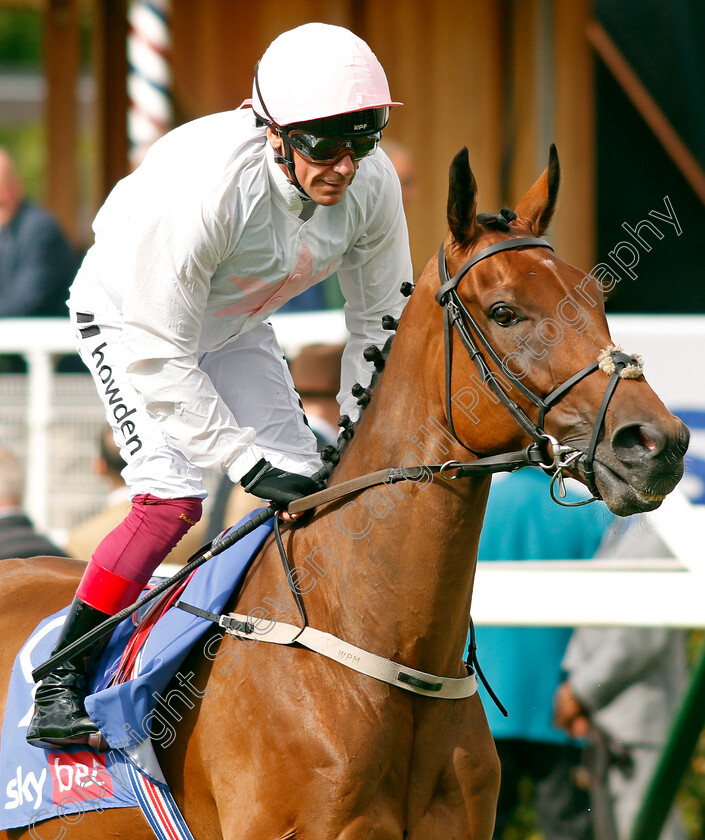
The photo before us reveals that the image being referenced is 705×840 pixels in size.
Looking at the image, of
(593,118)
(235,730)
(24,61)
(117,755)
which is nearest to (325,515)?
(235,730)

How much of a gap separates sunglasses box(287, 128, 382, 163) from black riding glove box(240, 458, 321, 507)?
78cm

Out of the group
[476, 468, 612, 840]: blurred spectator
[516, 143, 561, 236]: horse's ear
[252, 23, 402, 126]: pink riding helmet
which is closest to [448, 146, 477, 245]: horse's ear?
[516, 143, 561, 236]: horse's ear

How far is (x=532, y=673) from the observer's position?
190 inches

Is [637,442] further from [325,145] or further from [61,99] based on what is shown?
[61,99]

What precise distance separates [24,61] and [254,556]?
1482 centimetres

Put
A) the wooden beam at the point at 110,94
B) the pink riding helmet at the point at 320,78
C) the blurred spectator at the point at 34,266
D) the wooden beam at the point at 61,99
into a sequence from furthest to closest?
the wooden beam at the point at 61,99 → the wooden beam at the point at 110,94 → the blurred spectator at the point at 34,266 → the pink riding helmet at the point at 320,78

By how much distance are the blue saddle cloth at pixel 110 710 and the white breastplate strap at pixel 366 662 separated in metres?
0.22

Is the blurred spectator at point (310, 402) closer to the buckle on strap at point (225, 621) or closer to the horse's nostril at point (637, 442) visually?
the buckle on strap at point (225, 621)

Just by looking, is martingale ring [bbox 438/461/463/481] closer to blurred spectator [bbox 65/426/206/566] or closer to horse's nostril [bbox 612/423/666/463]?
horse's nostril [bbox 612/423/666/463]

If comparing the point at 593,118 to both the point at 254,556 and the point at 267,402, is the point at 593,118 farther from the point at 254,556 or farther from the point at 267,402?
the point at 254,556

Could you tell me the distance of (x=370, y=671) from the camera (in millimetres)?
2656

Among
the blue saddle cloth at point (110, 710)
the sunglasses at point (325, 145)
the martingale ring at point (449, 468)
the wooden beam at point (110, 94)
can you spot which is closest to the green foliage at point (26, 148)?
the wooden beam at point (110, 94)

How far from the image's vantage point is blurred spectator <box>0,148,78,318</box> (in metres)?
7.43

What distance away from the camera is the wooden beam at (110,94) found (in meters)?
8.34
